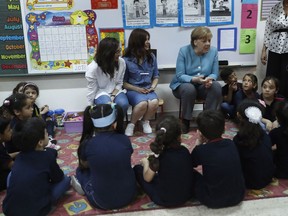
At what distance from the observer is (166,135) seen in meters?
1.74

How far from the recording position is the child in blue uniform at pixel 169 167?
1.75 m

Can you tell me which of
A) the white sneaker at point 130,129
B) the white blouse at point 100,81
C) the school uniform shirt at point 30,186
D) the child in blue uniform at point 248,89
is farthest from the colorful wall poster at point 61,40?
the school uniform shirt at point 30,186

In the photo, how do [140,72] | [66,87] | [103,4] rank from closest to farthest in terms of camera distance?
[140,72] → [103,4] → [66,87]

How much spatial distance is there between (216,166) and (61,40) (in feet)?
7.43

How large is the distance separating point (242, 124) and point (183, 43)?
5.74 feet

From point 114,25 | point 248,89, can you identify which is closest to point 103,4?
point 114,25

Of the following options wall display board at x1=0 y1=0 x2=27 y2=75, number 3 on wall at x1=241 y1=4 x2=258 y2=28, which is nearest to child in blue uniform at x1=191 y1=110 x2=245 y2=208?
number 3 on wall at x1=241 y1=4 x2=258 y2=28

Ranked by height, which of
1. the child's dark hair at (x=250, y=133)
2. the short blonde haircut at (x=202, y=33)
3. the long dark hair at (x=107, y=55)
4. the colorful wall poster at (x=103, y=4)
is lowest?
the child's dark hair at (x=250, y=133)

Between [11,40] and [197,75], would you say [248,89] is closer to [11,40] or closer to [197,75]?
[197,75]

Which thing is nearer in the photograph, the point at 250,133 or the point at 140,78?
the point at 250,133

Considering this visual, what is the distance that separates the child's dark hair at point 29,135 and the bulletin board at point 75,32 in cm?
168

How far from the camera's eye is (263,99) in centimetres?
302

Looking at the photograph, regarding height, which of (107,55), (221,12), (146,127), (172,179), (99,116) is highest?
(221,12)

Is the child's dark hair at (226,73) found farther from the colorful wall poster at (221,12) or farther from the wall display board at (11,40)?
the wall display board at (11,40)
